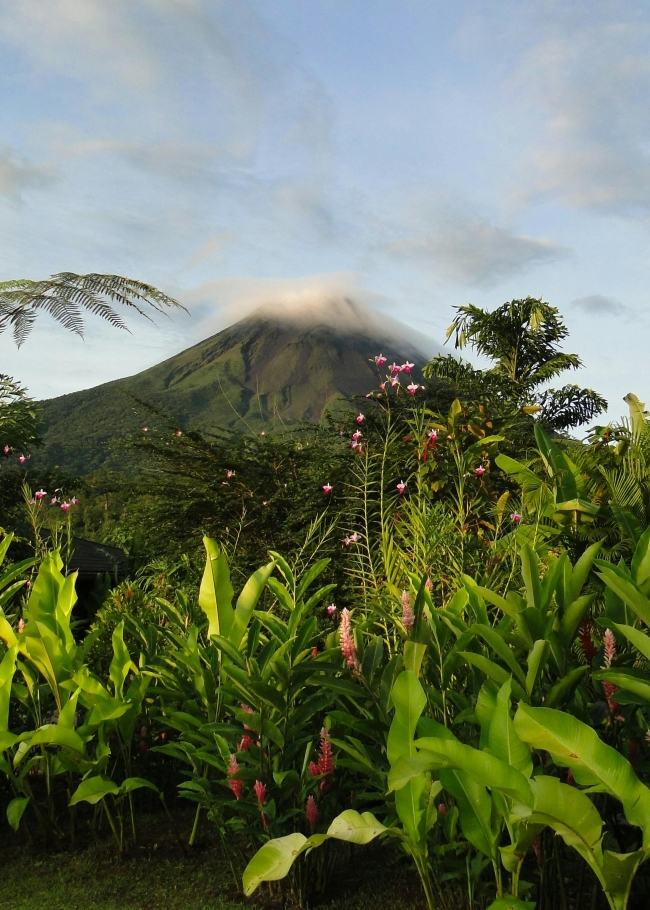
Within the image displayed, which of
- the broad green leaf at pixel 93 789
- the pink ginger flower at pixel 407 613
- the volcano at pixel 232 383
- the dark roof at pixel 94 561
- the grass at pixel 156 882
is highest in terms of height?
the volcano at pixel 232 383

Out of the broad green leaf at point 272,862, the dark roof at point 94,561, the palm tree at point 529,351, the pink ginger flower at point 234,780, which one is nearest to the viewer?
the broad green leaf at point 272,862

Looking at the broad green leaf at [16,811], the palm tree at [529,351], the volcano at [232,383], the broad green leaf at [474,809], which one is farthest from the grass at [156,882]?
the volcano at [232,383]

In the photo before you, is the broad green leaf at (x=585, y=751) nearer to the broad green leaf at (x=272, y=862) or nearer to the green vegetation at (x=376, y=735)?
the green vegetation at (x=376, y=735)

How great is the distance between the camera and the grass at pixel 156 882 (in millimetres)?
2102

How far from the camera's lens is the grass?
2.10 meters

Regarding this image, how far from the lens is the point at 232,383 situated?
7462cm

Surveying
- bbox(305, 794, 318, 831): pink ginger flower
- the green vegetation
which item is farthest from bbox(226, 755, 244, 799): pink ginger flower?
bbox(305, 794, 318, 831): pink ginger flower

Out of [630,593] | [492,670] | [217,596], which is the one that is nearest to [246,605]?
[217,596]

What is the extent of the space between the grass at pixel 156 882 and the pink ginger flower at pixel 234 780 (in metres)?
0.31

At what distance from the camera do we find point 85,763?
2383mm

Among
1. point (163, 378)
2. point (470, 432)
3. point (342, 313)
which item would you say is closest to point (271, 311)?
point (342, 313)

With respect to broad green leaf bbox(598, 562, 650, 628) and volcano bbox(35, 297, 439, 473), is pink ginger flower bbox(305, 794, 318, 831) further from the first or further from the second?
volcano bbox(35, 297, 439, 473)

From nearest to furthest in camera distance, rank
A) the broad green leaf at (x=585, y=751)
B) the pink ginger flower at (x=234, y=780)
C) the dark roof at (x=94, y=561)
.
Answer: the broad green leaf at (x=585, y=751), the pink ginger flower at (x=234, y=780), the dark roof at (x=94, y=561)

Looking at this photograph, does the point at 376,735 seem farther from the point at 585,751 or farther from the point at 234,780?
the point at 585,751
